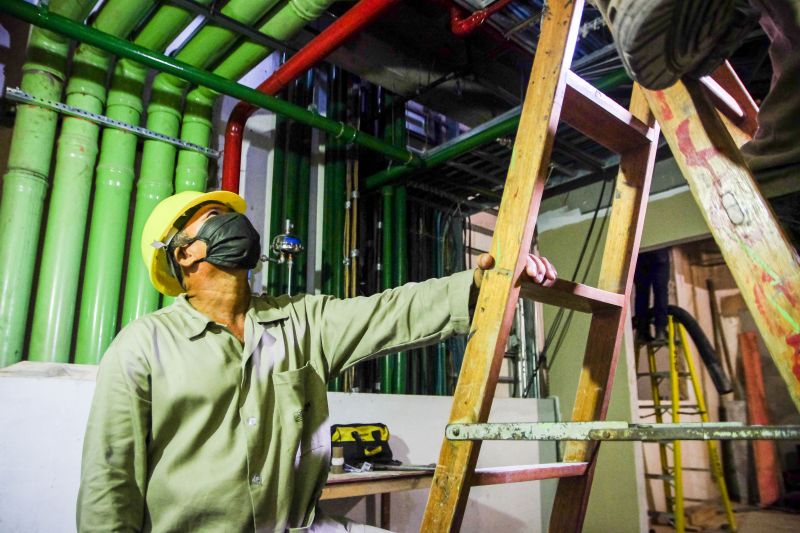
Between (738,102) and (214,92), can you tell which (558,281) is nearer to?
(738,102)

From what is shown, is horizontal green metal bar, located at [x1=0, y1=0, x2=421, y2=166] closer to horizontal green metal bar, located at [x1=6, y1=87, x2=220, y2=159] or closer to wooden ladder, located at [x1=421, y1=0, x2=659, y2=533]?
horizontal green metal bar, located at [x1=6, y1=87, x2=220, y2=159]

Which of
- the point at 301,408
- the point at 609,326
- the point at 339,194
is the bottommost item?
the point at 301,408

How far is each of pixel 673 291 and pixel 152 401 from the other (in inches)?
270

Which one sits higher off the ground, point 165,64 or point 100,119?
point 165,64

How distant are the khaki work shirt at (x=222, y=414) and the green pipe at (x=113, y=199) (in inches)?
43.3

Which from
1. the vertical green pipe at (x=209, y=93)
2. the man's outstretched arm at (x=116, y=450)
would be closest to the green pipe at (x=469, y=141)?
the vertical green pipe at (x=209, y=93)

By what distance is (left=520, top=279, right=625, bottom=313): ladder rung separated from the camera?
3.70ft

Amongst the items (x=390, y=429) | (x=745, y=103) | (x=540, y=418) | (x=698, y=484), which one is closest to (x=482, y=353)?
(x=745, y=103)

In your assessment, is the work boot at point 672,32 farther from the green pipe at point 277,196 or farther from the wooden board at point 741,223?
the green pipe at point 277,196

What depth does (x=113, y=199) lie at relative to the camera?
8.60 ft

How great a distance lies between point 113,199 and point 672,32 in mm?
2634

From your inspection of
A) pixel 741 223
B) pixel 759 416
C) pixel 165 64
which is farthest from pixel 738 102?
A: pixel 759 416

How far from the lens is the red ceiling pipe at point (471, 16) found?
2676 mm

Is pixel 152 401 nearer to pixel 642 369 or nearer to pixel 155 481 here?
pixel 155 481
